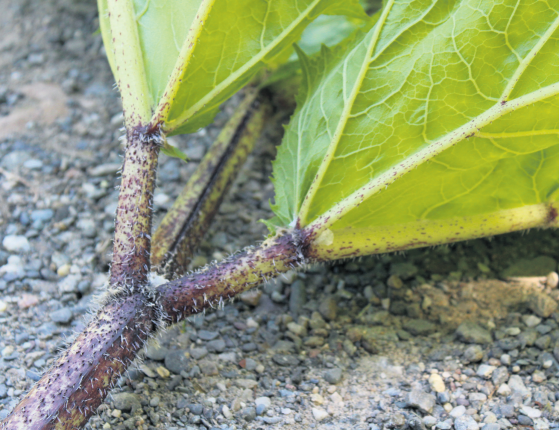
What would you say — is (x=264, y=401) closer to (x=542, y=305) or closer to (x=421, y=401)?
(x=421, y=401)

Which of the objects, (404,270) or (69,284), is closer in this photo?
(69,284)

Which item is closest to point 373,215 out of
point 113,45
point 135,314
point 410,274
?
point 410,274

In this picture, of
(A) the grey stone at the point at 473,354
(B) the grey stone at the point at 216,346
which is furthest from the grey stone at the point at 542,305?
(B) the grey stone at the point at 216,346

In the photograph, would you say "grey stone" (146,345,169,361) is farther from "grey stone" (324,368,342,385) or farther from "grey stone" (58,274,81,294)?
"grey stone" (324,368,342,385)

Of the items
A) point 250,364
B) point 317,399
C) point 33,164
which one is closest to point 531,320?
point 317,399

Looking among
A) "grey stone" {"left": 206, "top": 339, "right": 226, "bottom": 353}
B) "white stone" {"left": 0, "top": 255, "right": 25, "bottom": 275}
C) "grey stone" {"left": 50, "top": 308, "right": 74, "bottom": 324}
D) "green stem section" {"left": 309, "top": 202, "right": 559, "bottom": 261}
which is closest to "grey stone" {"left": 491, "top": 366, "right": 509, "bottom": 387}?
"green stem section" {"left": 309, "top": 202, "right": 559, "bottom": 261}
